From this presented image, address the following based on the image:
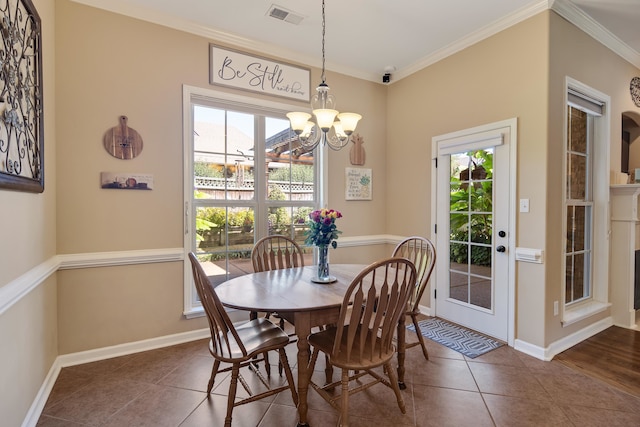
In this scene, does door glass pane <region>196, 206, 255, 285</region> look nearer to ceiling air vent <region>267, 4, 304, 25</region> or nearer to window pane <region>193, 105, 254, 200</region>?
window pane <region>193, 105, 254, 200</region>

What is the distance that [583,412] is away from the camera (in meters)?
1.95

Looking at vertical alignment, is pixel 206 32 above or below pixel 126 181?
A: above

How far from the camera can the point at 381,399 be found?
6.79 ft

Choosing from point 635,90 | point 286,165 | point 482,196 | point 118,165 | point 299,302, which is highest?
point 635,90

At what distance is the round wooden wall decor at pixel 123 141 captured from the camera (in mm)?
2637

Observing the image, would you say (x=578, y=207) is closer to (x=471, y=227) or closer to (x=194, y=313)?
(x=471, y=227)

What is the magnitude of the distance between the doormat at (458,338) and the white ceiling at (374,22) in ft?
9.36

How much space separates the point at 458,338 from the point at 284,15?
3336mm

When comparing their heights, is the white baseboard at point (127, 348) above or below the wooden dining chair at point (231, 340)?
below

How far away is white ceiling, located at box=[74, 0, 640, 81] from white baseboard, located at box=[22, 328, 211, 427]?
110 inches

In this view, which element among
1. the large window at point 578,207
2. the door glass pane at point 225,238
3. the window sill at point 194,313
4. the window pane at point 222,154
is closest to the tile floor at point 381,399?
the window sill at point 194,313

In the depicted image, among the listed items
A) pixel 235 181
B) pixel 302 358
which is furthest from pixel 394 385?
pixel 235 181

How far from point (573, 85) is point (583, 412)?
2568mm

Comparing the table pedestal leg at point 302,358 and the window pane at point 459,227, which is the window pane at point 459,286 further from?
the table pedestal leg at point 302,358
